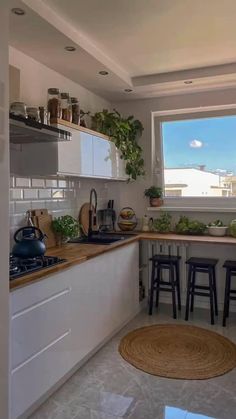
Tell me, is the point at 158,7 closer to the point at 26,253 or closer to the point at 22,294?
the point at 26,253

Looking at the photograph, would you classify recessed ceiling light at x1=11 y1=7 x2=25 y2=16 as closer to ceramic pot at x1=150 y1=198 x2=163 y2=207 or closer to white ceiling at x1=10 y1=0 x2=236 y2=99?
white ceiling at x1=10 y1=0 x2=236 y2=99

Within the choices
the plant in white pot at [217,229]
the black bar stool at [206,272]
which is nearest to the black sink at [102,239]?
the black bar stool at [206,272]

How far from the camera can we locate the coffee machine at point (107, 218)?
4.16 meters

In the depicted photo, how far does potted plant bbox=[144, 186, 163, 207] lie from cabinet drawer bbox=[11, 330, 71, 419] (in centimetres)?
220

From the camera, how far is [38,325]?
212 centimetres

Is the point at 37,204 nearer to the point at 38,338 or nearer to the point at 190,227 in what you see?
the point at 38,338

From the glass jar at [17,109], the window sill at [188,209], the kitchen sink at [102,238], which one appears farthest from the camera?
the window sill at [188,209]

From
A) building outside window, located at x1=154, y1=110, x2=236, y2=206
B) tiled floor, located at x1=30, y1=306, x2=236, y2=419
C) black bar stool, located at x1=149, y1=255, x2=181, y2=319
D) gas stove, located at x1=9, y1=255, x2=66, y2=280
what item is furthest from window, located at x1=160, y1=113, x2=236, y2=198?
gas stove, located at x1=9, y1=255, x2=66, y2=280

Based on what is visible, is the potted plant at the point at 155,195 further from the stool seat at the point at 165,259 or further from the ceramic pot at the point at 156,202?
the stool seat at the point at 165,259

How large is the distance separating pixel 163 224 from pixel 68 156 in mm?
1673

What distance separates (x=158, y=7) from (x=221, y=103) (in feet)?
6.04

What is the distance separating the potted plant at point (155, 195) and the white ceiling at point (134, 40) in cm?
117

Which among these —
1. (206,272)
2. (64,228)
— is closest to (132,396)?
(64,228)

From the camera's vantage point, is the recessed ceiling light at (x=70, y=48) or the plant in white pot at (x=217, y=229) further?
the plant in white pot at (x=217, y=229)
